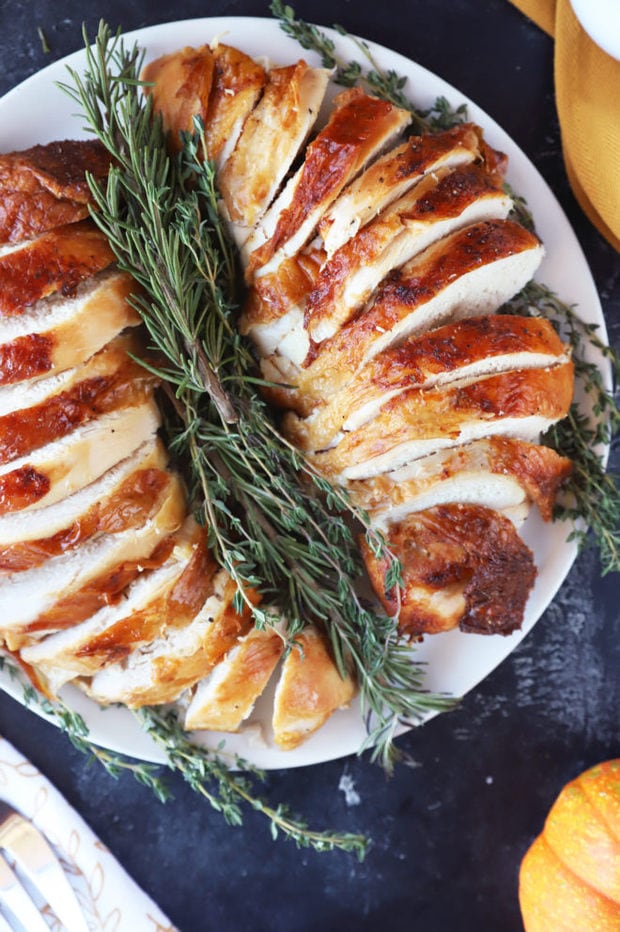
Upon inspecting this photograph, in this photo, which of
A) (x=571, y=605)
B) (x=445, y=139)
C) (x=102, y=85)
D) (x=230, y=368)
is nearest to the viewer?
(x=102, y=85)

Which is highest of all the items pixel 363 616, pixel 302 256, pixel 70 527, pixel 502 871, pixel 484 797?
pixel 302 256

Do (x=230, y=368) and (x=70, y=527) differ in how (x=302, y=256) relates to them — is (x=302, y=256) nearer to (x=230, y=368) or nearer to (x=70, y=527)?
(x=230, y=368)

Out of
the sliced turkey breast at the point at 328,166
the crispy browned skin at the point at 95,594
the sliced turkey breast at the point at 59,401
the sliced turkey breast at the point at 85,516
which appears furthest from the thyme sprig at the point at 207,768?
the sliced turkey breast at the point at 328,166

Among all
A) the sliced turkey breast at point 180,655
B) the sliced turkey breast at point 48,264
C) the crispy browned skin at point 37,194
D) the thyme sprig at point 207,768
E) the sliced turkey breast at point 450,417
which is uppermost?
the crispy browned skin at point 37,194

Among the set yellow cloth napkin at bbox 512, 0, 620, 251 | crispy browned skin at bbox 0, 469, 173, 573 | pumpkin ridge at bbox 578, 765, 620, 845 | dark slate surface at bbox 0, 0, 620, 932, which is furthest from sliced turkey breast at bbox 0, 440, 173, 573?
pumpkin ridge at bbox 578, 765, 620, 845

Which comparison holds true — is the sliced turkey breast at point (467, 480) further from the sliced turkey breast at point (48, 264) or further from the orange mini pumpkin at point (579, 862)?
the orange mini pumpkin at point (579, 862)

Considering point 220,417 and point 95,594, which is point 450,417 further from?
point 95,594

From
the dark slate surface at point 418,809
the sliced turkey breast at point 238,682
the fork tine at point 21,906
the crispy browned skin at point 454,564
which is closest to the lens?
the crispy browned skin at point 454,564

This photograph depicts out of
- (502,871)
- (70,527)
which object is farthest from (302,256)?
(502,871)
